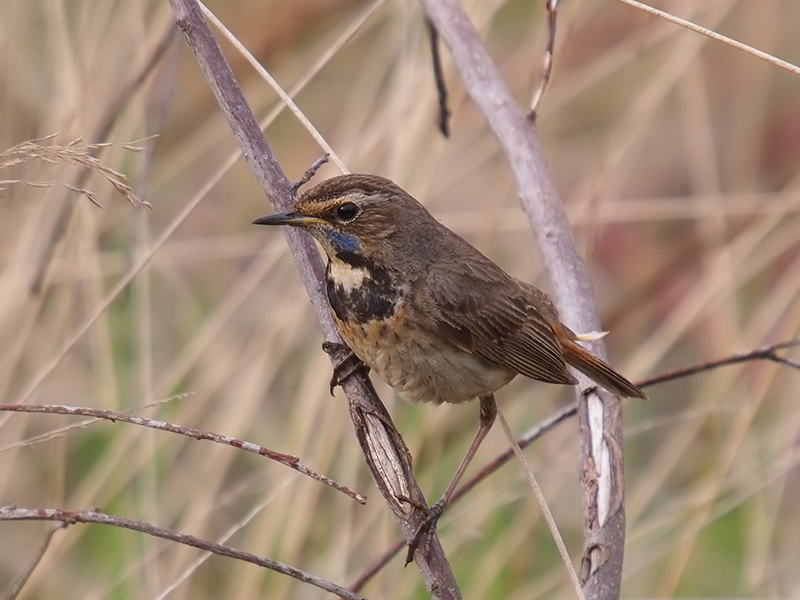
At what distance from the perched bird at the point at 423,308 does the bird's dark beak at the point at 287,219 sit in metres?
0.01

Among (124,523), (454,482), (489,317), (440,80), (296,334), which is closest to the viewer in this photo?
(124,523)

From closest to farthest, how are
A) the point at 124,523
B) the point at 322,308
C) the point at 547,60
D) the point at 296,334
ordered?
the point at 124,523, the point at 322,308, the point at 547,60, the point at 296,334

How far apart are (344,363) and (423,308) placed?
11.5 inches

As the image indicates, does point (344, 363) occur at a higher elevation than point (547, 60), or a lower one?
lower

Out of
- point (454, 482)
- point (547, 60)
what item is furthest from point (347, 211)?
point (454, 482)

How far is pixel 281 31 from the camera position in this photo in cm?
519

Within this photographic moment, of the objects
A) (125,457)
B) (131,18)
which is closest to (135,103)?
(131,18)

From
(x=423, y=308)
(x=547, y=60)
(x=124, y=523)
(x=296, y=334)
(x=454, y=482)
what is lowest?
(x=124, y=523)

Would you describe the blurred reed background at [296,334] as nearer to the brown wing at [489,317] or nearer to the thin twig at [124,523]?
the brown wing at [489,317]

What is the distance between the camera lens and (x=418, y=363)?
127 inches

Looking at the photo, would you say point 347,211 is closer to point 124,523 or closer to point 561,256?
point 561,256

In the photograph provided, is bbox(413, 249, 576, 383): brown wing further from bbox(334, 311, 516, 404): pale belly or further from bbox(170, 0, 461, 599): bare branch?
bbox(170, 0, 461, 599): bare branch

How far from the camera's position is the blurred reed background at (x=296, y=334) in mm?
3773

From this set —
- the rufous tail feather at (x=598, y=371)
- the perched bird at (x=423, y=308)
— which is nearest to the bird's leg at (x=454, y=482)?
the perched bird at (x=423, y=308)
